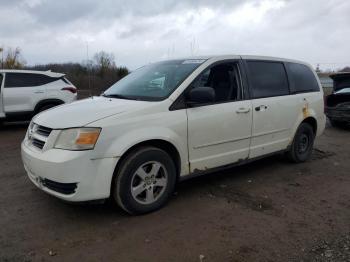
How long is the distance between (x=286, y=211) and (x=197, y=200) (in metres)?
1.04

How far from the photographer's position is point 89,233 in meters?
3.72

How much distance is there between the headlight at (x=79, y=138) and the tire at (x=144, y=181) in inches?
16.4

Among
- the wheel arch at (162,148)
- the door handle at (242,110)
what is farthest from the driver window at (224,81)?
the wheel arch at (162,148)

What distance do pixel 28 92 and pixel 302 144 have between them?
7285mm

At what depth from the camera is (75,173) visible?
12.0ft

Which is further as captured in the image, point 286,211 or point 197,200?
point 197,200

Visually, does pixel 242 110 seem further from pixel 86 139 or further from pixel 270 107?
pixel 86 139

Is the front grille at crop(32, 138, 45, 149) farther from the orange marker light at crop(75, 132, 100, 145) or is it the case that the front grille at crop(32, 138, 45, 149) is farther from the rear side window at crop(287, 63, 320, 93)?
the rear side window at crop(287, 63, 320, 93)

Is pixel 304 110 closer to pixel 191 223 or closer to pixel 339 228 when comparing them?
pixel 339 228

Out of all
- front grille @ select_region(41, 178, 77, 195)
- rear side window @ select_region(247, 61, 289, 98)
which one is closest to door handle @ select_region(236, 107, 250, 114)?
rear side window @ select_region(247, 61, 289, 98)

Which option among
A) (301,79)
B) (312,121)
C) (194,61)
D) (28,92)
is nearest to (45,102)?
(28,92)

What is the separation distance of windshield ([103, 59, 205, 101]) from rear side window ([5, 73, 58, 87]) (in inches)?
232

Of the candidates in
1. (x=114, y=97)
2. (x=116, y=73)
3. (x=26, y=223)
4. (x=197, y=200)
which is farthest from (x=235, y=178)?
(x=116, y=73)

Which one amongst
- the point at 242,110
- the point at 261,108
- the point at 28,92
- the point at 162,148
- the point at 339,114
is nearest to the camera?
the point at 162,148
